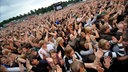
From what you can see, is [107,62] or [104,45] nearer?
[107,62]

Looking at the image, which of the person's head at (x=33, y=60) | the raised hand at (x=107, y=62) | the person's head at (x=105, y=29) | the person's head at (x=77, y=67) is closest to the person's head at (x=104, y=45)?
the raised hand at (x=107, y=62)

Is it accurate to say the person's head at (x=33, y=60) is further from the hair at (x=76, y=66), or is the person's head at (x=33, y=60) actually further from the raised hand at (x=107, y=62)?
the raised hand at (x=107, y=62)

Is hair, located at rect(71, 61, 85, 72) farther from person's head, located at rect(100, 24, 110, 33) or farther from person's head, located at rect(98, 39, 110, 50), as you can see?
person's head, located at rect(100, 24, 110, 33)

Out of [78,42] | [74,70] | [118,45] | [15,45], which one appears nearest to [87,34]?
[78,42]

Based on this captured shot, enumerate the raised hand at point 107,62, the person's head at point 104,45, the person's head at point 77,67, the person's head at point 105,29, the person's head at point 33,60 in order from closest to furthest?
1. the person's head at point 77,67
2. the raised hand at point 107,62
3. the person's head at point 104,45
4. the person's head at point 33,60
5. the person's head at point 105,29

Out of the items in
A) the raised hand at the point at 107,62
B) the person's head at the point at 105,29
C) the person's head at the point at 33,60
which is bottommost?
the person's head at the point at 33,60

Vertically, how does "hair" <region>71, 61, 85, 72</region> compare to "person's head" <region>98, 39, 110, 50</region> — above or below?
below

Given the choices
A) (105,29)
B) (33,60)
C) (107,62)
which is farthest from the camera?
(105,29)

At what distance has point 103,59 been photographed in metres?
4.68

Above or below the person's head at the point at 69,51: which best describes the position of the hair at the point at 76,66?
below

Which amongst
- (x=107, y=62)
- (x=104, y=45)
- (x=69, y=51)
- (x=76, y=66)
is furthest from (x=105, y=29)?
(x=76, y=66)

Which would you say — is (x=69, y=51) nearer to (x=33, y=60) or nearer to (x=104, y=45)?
(x=104, y=45)

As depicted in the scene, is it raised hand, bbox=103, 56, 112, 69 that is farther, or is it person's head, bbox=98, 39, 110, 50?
person's head, bbox=98, 39, 110, 50

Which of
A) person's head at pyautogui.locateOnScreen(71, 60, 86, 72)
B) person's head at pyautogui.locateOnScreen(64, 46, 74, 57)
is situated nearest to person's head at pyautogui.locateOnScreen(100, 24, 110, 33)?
person's head at pyautogui.locateOnScreen(64, 46, 74, 57)
